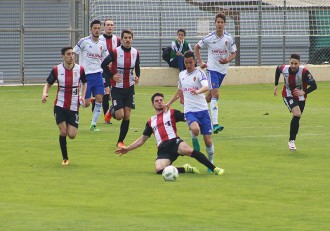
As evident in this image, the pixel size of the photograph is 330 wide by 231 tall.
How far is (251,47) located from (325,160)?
21.6 metres

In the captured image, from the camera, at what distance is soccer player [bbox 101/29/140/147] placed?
2050 cm

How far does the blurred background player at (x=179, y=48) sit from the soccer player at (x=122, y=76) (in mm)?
14875

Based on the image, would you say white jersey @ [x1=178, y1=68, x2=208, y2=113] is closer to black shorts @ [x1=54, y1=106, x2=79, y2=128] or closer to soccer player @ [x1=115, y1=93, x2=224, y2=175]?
soccer player @ [x1=115, y1=93, x2=224, y2=175]

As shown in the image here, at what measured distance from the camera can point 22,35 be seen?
36.8m

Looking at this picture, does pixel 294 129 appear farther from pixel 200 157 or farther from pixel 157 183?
pixel 157 183

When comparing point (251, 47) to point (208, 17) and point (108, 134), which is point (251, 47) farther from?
point (108, 134)

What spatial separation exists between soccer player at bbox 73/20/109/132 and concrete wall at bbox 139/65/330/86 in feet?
41.0

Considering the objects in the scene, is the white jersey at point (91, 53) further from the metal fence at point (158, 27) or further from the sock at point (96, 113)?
the metal fence at point (158, 27)

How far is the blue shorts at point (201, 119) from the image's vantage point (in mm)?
16688

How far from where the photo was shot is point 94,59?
79.6 ft

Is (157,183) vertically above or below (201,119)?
below

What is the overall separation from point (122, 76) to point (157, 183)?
581 cm

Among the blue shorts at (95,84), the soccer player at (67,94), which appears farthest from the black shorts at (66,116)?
the blue shorts at (95,84)

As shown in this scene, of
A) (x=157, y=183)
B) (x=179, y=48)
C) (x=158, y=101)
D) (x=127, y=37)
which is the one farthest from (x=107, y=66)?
(x=179, y=48)
